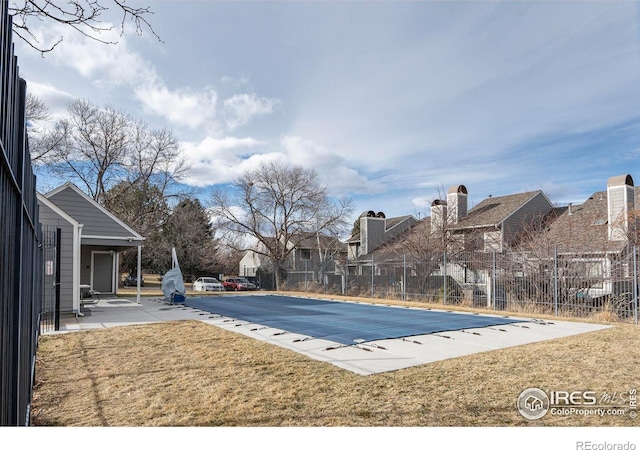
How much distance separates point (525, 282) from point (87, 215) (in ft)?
47.4

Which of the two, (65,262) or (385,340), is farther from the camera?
(65,262)

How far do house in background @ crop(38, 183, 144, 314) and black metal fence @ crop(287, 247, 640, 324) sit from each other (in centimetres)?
1037

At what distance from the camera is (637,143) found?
1703 centimetres

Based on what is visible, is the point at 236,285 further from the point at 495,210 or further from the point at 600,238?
the point at 600,238

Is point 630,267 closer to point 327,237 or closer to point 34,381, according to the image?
point 34,381

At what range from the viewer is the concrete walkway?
607cm

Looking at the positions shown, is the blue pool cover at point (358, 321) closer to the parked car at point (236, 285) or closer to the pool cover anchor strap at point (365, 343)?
the pool cover anchor strap at point (365, 343)

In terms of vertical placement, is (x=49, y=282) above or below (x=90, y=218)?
below

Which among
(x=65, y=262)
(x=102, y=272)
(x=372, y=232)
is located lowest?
(x=102, y=272)

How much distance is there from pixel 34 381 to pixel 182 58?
19.7ft

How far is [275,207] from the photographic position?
1129 inches

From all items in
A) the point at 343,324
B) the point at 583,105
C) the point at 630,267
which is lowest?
the point at 343,324

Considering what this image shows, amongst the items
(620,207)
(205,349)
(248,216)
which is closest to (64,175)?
(248,216)

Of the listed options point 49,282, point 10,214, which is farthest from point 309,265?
point 10,214
